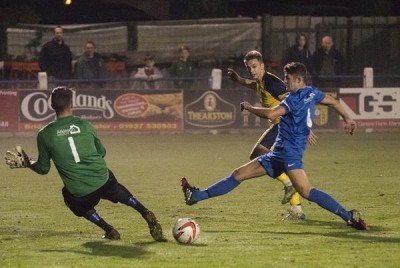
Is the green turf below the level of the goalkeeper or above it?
below

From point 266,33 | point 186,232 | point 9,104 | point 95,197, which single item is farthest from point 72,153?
point 266,33

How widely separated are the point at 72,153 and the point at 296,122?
222 centimetres

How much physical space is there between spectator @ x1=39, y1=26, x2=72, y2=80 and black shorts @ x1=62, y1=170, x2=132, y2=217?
41.6 feet

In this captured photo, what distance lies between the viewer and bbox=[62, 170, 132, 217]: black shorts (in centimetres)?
966

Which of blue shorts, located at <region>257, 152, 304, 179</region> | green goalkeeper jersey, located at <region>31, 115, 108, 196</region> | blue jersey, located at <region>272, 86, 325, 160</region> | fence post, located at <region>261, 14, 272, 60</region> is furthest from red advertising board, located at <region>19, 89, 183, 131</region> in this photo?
green goalkeeper jersey, located at <region>31, 115, 108, 196</region>

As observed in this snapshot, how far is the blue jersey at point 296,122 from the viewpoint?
32.8 feet

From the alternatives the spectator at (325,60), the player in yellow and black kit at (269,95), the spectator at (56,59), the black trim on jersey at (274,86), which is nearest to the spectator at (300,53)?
the spectator at (325,60)

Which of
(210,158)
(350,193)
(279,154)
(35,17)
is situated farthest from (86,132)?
(35,17)

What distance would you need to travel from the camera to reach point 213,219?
11.2m

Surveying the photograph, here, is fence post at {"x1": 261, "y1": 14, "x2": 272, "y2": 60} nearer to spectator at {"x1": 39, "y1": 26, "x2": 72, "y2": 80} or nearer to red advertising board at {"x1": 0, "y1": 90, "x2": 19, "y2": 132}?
spectator at {"x1": 39, "y1": 26, "x2": 72, "y2": 80}

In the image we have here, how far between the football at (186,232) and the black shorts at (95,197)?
58 centimetres

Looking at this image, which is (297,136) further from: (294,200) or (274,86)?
(274,86)

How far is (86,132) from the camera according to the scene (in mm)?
9656

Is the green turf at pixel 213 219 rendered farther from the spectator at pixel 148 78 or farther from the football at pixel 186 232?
the spectator at pixel 148 78
